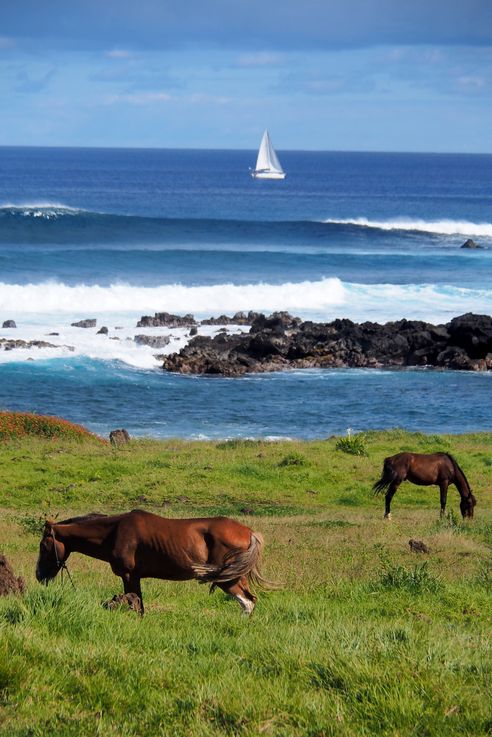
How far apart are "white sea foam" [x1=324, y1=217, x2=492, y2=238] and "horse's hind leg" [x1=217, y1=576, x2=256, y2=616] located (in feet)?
316

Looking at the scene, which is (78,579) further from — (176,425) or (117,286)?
(117,286)

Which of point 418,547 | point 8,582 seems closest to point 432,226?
point 418,547

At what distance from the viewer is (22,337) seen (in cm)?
4841

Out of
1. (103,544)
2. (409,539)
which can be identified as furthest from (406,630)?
(409,539)

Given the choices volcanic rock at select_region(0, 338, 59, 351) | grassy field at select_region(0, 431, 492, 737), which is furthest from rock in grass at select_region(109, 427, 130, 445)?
volcanic rock at select_region(0, 338, 59, 351)

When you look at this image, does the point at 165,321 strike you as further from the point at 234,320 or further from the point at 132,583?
the point at 132,583

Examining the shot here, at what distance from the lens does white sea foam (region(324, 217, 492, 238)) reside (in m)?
105

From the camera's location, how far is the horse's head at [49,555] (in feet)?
30.5

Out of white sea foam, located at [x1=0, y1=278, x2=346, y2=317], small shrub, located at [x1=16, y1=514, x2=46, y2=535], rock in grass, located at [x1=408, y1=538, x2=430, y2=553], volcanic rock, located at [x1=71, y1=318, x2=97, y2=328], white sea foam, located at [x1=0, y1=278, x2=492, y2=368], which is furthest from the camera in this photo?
→ white sea foam, located at [x1=0, y1=278, x2=346, y2=317]

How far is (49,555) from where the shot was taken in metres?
9.36

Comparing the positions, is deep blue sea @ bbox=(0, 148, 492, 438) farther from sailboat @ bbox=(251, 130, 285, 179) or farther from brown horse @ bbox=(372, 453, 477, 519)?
sailboat @ bbox=(251, 130, 285, 179)

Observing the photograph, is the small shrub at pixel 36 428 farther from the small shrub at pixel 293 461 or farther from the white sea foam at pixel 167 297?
the white sea foam at pixel 167 297

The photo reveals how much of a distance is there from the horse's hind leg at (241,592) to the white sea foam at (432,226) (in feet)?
316

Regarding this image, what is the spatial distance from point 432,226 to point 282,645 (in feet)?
349
